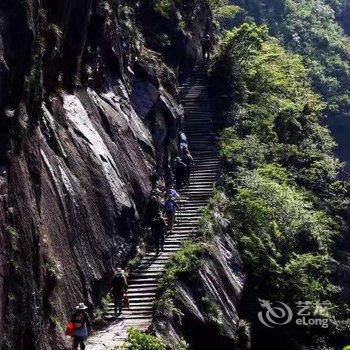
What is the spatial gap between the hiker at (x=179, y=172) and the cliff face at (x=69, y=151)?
0.69m

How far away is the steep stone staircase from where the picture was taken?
22.3 m

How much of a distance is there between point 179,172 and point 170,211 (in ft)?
15.6

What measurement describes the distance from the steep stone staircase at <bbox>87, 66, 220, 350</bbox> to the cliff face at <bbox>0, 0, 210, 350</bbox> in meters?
1.02

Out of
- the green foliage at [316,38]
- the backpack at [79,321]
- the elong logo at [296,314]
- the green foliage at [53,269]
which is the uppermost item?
the green foliage at [53,269]

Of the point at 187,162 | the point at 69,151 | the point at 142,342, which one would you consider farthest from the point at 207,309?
the point at 187,162

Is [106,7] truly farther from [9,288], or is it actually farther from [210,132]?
[9,288]

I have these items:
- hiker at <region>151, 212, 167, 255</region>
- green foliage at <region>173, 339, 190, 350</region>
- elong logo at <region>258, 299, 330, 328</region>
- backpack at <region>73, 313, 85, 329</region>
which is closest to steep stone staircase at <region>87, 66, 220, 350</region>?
hiker at <region>151, 212, 167, 255</region>

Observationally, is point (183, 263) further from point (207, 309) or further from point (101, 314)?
point (101, 314)

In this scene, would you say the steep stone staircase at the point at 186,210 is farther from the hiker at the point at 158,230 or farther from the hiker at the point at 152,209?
the hiker at the point at 152,209

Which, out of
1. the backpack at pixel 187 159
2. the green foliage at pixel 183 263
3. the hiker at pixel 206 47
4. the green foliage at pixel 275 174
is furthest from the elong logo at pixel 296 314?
the hiker at pixel 206 47

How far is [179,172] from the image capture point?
109 feet

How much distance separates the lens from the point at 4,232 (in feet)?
51.8

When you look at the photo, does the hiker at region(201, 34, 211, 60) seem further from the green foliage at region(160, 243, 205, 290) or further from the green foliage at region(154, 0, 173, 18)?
the green foliage at region(160, 243, 205, 290)

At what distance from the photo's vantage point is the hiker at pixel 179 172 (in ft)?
109
